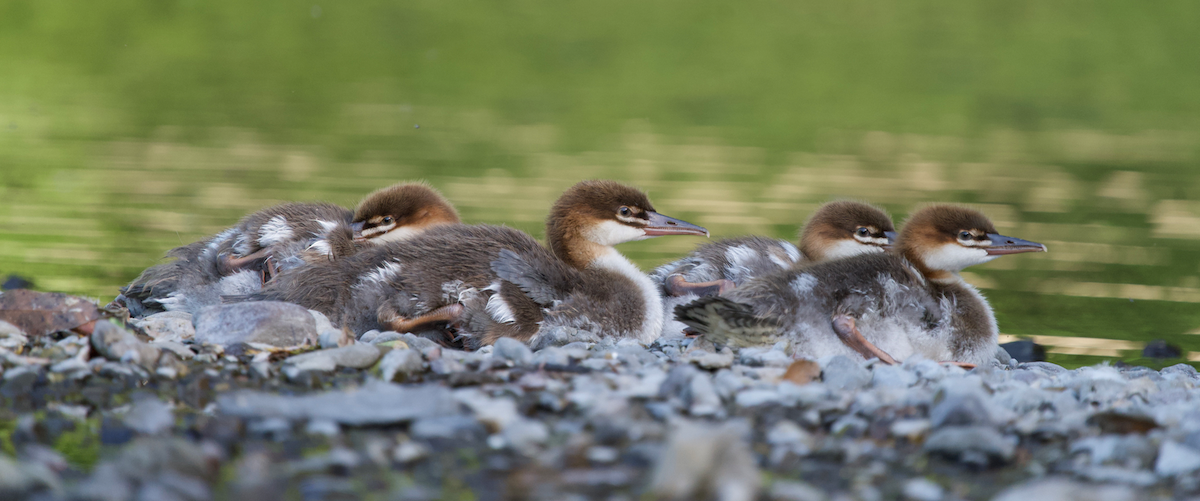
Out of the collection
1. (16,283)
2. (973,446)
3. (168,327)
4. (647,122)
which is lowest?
(16,283)

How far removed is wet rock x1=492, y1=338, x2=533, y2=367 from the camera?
4.69m

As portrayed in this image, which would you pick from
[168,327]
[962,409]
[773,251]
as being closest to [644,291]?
[773,251]

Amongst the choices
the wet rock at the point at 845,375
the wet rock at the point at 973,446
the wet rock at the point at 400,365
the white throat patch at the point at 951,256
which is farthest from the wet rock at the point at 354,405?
the white throat patch at the point at 951,256

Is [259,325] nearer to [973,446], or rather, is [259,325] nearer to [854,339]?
[854,339]

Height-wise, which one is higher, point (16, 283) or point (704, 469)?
point (704, 469)

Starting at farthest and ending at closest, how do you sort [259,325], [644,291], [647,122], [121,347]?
[647,122], [644,291], [259,325], [121,347]

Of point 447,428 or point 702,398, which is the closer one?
point 447,428

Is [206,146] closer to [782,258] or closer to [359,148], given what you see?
[359,148]

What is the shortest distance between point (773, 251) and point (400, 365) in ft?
10.5

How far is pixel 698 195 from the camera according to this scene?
1175 centimetres

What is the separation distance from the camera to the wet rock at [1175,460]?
142 inches

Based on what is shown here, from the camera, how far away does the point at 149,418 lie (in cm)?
365

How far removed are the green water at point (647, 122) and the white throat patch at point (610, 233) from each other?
101 inches

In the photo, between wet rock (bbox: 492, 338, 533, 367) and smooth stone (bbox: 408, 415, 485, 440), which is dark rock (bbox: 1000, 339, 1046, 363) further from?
smooth stone (bbox: 408, 415, 485, 440)
